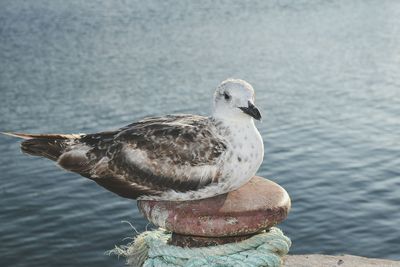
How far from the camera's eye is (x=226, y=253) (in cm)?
663

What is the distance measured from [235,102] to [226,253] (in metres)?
1.51

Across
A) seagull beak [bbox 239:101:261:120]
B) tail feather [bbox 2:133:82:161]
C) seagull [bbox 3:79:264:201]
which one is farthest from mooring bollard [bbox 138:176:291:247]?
tail feather [bbox 2:133:82:161]

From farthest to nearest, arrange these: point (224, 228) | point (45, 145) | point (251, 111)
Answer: point (45, 145) < point (251, 111) < point (224, 228)

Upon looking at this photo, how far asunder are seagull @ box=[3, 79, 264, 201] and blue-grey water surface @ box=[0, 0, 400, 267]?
747cm

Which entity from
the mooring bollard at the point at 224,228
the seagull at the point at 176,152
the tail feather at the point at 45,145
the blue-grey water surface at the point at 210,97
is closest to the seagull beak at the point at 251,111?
the seagull at the point at 176,152

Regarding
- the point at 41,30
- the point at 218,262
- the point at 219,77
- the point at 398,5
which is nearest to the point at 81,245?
the point at 218,262

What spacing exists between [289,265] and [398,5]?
42272 mm

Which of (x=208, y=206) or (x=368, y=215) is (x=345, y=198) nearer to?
(x=368, y=215)

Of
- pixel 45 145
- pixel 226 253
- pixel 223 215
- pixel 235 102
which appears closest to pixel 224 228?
pixel 223 215

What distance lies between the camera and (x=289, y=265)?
8156 millimetres

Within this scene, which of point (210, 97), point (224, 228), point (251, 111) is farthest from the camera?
point (210, 97)

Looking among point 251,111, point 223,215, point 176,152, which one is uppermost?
point 251,111

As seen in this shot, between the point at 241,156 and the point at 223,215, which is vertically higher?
the point at 241,156

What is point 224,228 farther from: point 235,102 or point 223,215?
point 235,102
